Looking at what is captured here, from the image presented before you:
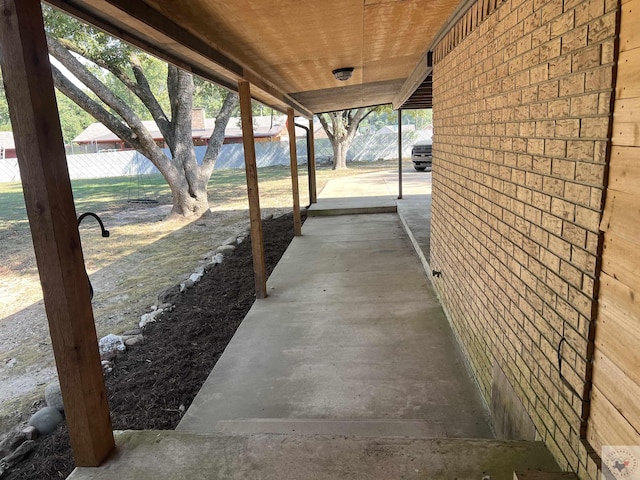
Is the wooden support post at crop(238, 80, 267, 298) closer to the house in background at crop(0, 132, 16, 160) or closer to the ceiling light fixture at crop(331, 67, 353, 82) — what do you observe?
the ceiling light fixture at crop(331, 67, 353, 82)

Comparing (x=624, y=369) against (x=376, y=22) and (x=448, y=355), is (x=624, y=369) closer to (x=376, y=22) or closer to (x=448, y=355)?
(x=448, y=355)

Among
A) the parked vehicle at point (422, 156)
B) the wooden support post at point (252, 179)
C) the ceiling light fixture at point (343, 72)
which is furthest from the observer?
the parked vehicle at point (422, 156)

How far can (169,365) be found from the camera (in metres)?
4.04

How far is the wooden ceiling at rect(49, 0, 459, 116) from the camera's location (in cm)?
264

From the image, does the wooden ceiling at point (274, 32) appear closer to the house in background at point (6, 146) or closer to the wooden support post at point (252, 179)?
the wooden support post at point (252, 179)

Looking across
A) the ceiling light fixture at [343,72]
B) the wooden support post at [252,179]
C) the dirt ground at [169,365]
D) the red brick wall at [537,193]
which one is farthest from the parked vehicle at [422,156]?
the red brick wall at [537,193]

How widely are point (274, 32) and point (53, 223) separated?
90.9 inches

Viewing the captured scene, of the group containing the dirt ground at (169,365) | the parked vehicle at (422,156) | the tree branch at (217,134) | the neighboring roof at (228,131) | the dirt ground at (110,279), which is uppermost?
the neighboring roof at (228,131)

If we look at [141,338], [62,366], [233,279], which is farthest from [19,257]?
[62,366]

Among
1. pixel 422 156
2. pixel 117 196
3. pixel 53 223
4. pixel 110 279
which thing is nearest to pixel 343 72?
pixel 53 223

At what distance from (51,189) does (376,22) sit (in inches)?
106

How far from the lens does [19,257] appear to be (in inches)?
353

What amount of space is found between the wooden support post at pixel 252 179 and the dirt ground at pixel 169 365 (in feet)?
1.33

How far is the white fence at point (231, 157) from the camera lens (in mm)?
30500
